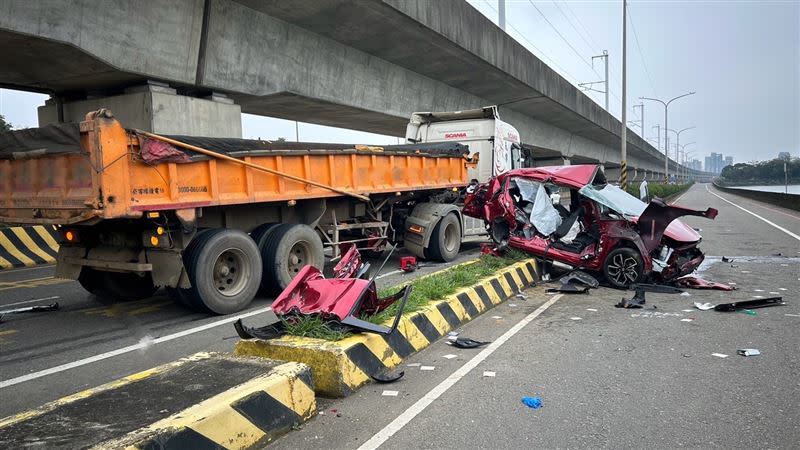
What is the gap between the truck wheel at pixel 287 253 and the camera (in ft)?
26.6

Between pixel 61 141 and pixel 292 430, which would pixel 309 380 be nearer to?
pixel 292 430

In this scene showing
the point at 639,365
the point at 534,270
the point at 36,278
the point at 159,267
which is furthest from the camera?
the point at 36,278

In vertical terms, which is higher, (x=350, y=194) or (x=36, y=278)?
(x=350, y=194)

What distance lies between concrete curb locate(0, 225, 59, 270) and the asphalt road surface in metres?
5.15

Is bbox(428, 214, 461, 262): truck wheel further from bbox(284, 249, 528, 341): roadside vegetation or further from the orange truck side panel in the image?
the orange truck side panel

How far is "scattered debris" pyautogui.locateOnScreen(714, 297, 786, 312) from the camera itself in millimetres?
6863

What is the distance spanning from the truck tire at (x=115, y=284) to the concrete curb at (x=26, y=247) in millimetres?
5868

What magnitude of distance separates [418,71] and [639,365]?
15082 mm

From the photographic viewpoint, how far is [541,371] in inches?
191

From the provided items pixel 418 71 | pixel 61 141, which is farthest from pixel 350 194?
pixel 418 71

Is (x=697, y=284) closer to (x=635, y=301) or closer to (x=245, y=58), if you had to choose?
(x=635, y=301)

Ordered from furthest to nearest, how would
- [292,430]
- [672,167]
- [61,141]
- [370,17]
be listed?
[672,167] → [370,17] → [61,141] → [292,430]

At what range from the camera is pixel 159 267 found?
6926 millimetres

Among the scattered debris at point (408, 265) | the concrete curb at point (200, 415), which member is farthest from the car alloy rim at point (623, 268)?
the concrete curb at point (200, 415)
